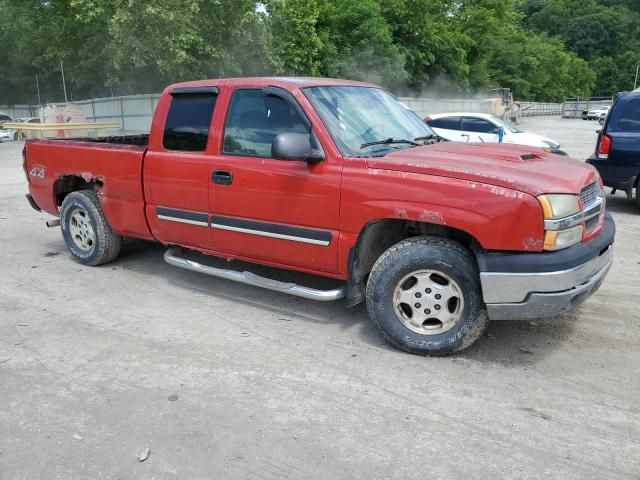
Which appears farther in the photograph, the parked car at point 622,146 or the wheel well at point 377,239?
the parked car at point 622,146

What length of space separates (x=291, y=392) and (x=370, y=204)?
4.48 ft

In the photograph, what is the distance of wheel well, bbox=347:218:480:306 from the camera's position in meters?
4.06

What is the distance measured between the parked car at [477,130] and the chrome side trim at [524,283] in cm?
1132

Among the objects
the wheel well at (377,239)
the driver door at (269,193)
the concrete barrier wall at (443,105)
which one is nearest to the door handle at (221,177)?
the driver door at (269,193)

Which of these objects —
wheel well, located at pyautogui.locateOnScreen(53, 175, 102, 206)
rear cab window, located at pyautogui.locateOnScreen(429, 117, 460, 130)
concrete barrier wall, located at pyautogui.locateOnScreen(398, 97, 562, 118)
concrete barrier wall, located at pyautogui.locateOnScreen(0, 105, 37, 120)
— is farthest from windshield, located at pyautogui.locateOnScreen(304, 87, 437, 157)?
concrete barrier wall, located at pyautogui.locateOnScreen(0, 105, 37, 120)

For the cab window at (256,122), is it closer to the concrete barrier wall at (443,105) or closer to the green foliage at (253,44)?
the green foliage at (253,44)

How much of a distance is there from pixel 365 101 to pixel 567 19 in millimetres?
117066

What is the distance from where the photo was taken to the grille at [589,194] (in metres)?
3.83

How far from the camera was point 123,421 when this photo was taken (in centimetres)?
328

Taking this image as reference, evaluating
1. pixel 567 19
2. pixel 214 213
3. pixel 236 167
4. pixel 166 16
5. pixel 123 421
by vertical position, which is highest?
pixel 567 19

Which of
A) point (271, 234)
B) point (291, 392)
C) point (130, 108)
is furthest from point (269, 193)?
point (130, 108)

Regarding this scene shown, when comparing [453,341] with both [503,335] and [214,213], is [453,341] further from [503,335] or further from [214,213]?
[214,213]

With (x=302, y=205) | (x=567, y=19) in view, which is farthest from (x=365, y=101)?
(x=567, y=19)

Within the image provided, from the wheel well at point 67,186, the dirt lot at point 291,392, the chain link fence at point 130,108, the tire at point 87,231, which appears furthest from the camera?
the chain link fence at point 130,108
